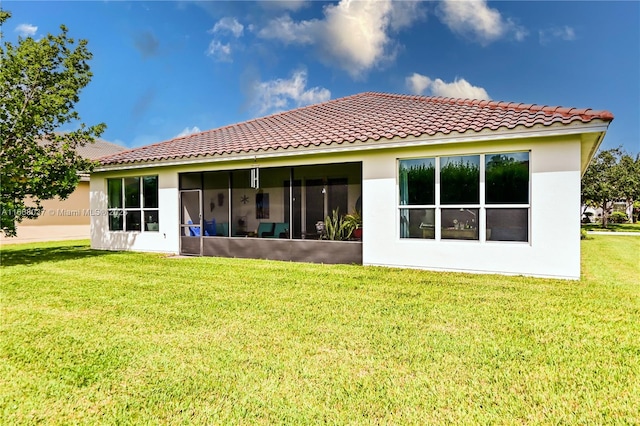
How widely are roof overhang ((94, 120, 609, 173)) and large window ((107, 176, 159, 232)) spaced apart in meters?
1.61

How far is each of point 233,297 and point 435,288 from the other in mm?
3823

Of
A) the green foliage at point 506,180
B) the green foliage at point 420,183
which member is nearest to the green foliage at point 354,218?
the green foliage at point 420,183

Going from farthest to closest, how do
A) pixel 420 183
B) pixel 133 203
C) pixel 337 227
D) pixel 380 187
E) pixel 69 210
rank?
1. pixel 69 210
2. pixel 133 203
3. pixel 337 227
4. pixel 380 187
5. pixel 420 183

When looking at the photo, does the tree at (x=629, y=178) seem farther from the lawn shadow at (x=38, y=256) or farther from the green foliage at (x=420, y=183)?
the lawn shadow at (x=38, y=256)

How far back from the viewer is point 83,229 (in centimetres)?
2428

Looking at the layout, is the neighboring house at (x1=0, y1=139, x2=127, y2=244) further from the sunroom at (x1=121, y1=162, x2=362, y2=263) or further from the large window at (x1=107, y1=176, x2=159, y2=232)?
the sunroom at (x1=121, y1=162, x2=362, y2=263)

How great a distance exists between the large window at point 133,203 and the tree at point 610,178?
102 feet

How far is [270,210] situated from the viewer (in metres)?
12.6

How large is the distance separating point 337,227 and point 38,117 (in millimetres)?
9468

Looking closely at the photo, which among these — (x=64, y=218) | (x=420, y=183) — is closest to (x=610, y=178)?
(x=420, y=183)

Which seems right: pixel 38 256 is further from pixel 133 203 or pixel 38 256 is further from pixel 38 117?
pixel 38 117

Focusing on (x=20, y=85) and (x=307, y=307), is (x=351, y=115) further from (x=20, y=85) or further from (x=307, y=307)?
(x=20, y=85)

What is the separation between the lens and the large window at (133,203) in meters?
13.1

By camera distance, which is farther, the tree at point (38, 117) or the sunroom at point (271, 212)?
the tree at point (38, 117)
